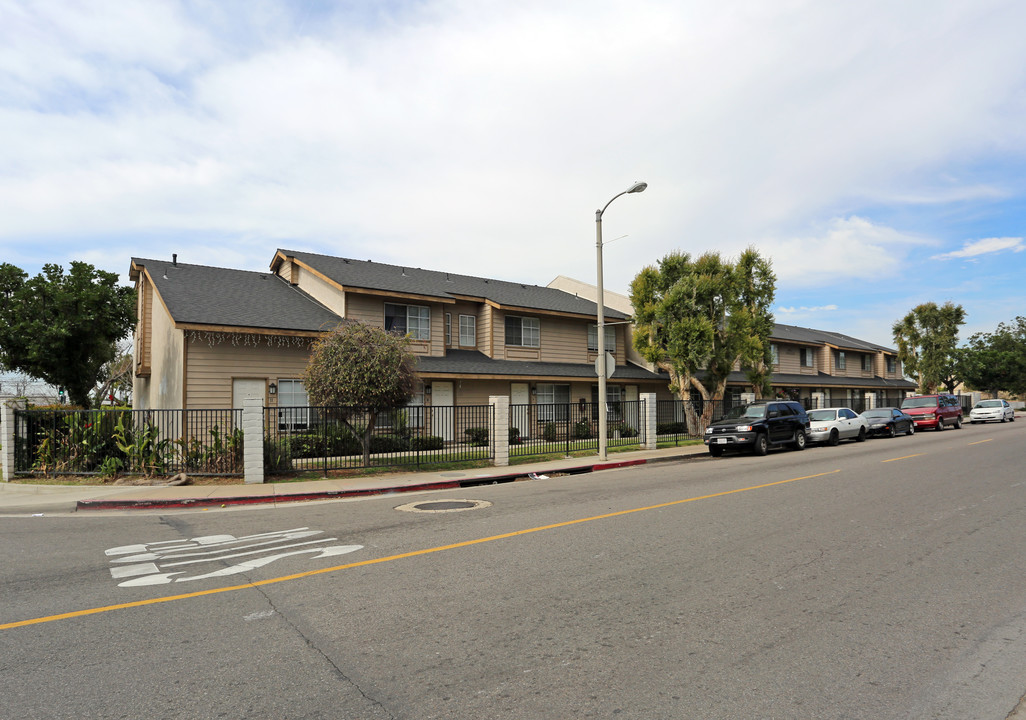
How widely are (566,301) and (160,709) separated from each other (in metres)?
29.2

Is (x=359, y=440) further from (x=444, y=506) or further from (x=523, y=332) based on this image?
(x=523, y=332)

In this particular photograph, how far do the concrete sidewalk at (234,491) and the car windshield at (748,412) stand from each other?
757cm

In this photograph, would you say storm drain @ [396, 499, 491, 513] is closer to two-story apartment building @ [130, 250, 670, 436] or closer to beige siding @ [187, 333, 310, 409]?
two-story apartment building @ [130, 250, 670, 436]

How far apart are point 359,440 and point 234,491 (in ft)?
15.4

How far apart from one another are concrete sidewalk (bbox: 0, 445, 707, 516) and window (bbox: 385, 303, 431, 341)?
374 inches

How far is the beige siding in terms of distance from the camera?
19.7m

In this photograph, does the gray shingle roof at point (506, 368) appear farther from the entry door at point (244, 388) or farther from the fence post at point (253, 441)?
the fence post at point (253, 441)

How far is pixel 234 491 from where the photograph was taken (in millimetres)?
12984

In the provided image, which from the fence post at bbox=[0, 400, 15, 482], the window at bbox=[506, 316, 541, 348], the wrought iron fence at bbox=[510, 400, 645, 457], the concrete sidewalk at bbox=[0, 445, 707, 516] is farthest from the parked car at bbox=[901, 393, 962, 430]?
the fence post at bbox=[0, 400, 15, 482]

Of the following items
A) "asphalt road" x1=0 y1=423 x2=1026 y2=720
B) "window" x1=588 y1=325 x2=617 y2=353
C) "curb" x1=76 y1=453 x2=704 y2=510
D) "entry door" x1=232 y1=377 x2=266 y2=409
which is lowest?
"curb" x1=76 y1=453 x2=704 y2=510

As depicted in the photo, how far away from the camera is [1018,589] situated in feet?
18.8

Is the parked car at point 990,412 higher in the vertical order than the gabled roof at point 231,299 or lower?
lower

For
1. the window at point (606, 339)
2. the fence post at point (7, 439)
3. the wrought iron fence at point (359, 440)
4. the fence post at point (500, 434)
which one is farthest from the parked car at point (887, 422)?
the fence post at point (7, 439)

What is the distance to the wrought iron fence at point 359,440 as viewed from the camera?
50.9ft
